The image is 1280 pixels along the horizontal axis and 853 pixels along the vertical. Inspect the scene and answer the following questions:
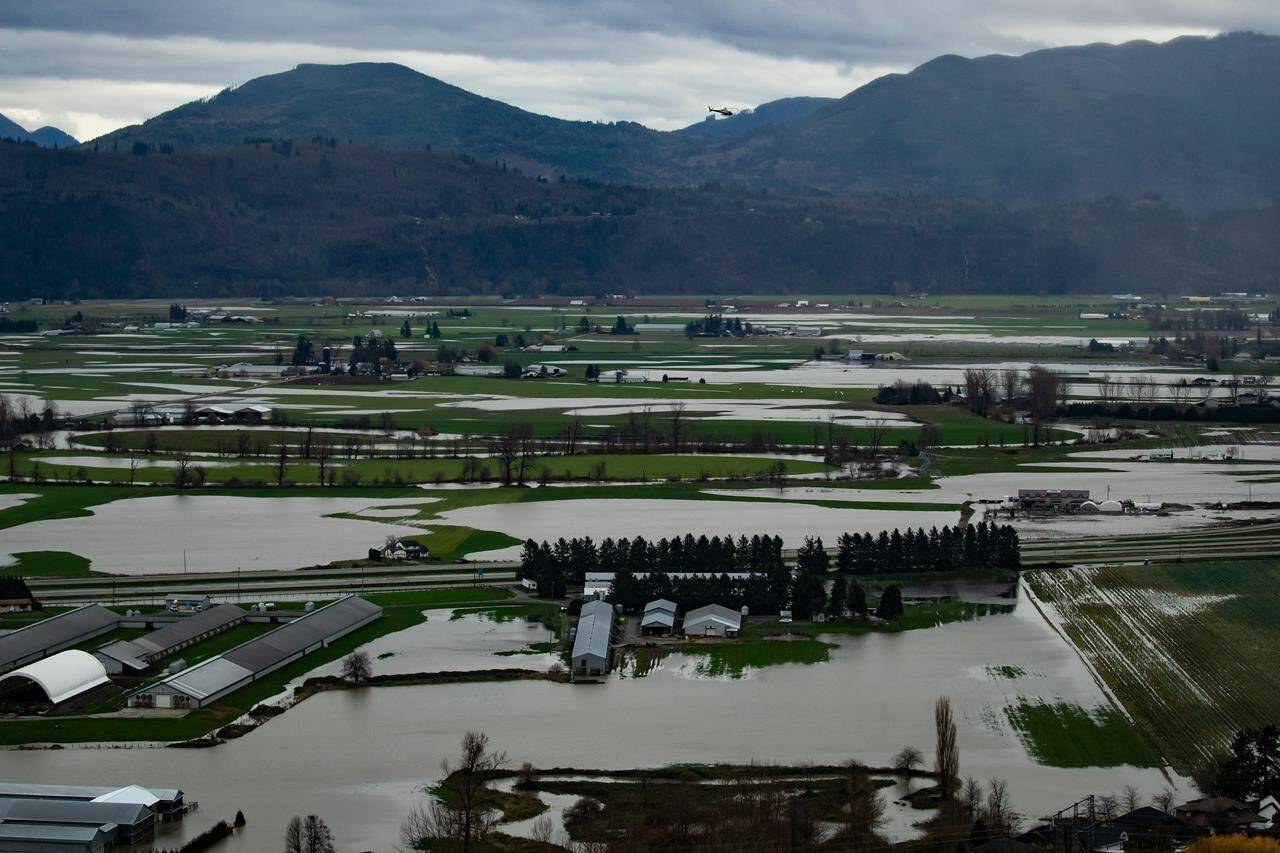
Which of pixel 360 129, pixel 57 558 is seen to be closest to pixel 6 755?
pixel 57 558

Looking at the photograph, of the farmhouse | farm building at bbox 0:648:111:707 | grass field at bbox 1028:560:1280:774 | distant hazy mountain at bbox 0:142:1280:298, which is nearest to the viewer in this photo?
grass field at bbox 1028:560:1280:774

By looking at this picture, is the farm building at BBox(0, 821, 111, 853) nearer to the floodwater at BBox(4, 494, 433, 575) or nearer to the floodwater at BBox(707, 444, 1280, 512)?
the floodwater at BBox(4, 494, 433, 575)

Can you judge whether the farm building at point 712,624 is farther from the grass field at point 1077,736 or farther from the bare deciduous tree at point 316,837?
the bare deciduous tree at point 316,837

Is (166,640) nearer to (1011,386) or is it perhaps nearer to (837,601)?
(837,601)

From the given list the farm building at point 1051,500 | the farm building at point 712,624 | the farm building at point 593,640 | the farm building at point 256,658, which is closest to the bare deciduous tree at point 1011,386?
the farm building at point 1051,500

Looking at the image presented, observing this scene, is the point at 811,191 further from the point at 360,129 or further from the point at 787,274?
the point at 360,129

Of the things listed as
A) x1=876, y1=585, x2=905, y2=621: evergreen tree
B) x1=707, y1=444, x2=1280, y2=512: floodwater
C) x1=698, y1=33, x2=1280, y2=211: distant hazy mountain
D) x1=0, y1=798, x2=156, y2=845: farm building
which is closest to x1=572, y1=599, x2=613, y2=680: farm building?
x1=876, y1=585, x2=905, y2=621: evergreen tree
